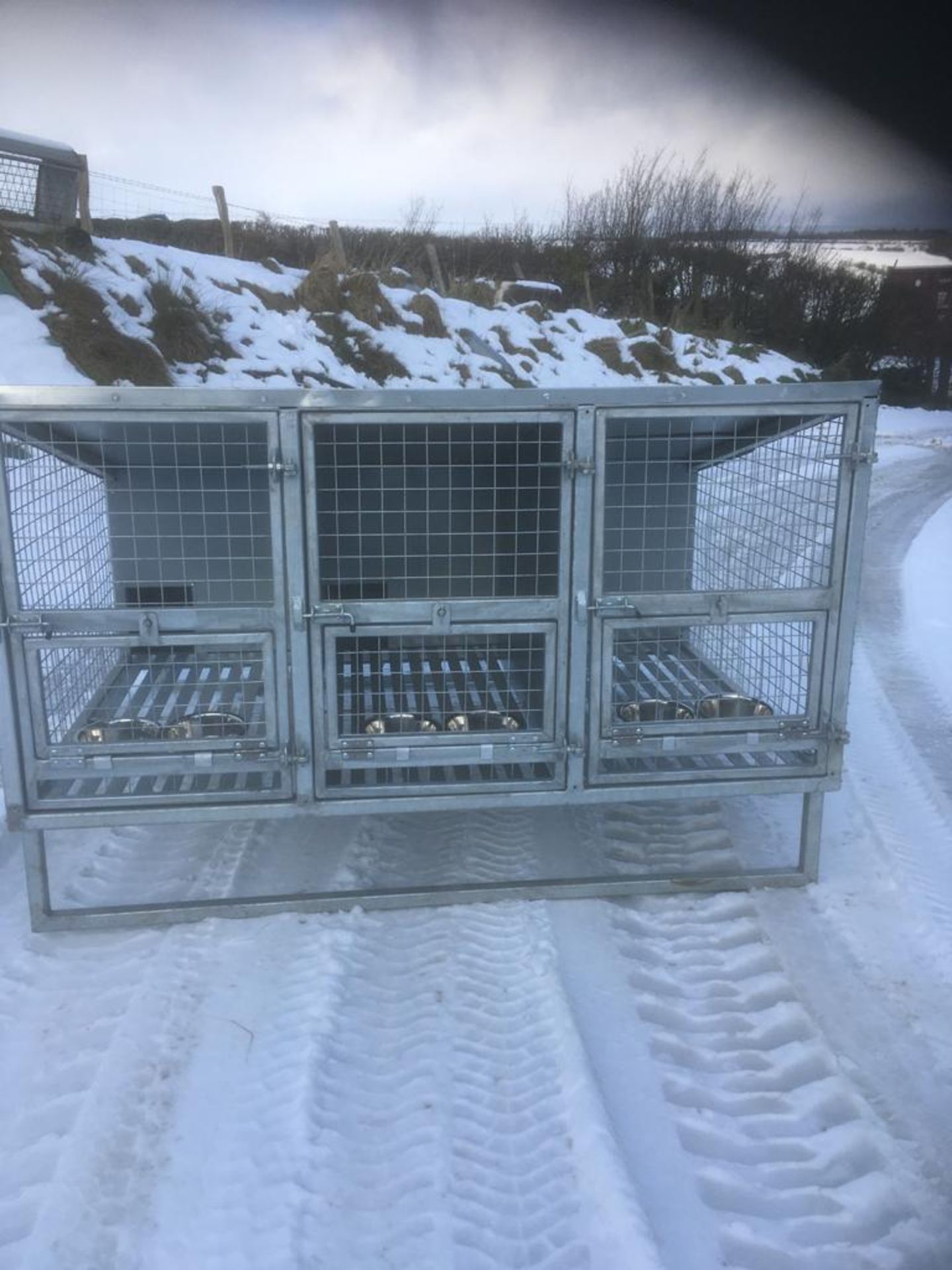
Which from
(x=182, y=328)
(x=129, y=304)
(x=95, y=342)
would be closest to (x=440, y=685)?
(x=95, y=342)

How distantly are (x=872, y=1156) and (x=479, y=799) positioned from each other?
1735 mm

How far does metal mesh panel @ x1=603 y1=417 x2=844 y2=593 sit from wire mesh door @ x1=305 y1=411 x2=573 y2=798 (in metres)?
0.37

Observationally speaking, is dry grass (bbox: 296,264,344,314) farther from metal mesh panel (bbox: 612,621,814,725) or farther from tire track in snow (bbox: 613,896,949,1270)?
tire track in snow (bbox: 613,896,949,1270)

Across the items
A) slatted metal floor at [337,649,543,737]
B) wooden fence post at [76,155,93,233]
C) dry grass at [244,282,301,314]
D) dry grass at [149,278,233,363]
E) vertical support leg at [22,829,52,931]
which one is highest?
Answer: wooden fence post at [76,155,93,233]

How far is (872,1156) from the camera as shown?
2.64 meters

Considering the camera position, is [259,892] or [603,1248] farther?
[259,892]

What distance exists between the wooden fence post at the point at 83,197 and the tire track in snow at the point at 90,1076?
13548 mm

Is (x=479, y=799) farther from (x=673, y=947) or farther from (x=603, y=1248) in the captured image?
(x=603, y=1248)

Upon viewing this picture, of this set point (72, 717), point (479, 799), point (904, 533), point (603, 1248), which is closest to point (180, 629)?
point (72, 717)

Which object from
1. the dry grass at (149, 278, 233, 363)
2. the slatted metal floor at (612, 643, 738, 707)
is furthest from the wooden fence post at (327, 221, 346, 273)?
the slatted metal floor at (612, 643, 738, 707)

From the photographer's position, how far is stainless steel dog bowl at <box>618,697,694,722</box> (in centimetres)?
401

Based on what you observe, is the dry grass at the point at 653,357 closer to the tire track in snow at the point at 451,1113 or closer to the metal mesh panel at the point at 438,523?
the metal mesh panel at the point at 438,523

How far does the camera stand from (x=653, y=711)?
4.23 metres

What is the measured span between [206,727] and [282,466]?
3.77 feet
